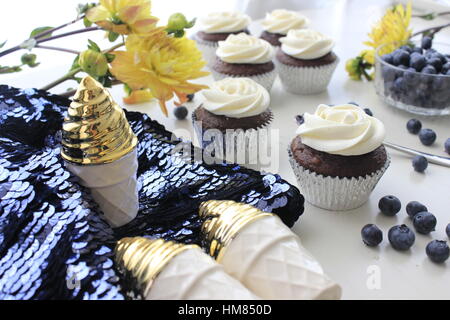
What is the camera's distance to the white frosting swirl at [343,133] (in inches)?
36.3

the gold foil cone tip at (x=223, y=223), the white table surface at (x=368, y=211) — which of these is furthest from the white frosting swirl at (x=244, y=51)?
the gold foil cone tip at (x=223, y=223)

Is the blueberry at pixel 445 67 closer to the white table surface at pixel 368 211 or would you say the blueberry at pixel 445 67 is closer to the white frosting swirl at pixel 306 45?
the white table surface at pixel 368 211

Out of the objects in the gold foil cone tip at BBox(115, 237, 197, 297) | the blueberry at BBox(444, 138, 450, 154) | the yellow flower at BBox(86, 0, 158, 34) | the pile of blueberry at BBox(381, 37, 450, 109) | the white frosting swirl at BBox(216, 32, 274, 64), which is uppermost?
the yellow flower at BBox(86, 0, 158, 34)

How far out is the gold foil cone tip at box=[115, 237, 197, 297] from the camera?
591 millimetres

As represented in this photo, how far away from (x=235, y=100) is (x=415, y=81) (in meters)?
0.53

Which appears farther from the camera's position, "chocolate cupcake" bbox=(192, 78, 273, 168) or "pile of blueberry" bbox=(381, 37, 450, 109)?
"pile of blueberry" bbox=(381, 37, 450, 109)

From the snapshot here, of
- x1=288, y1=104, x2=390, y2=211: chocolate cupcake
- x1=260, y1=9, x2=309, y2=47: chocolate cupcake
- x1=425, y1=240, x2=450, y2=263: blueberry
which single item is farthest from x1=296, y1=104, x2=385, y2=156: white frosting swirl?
x1=260, y1=9, x2=309, y2=47: chocolate cupcake

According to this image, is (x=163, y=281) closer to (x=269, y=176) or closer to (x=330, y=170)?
(x=269, y=176)

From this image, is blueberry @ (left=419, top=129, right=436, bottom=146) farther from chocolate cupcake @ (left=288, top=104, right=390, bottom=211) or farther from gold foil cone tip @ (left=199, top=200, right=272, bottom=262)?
gold foil cone tip @ (left=199, top=200, right=272, bottom=262)

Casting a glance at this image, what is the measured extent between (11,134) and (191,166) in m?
0.36

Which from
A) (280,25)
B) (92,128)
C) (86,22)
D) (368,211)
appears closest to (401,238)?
(368,211)

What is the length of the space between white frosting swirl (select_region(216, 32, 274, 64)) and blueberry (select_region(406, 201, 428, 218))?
0.65m

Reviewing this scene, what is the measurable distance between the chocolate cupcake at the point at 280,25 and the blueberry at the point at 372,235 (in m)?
0.96

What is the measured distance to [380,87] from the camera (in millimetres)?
1391
